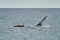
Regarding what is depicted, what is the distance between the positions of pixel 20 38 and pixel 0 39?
2989 mm

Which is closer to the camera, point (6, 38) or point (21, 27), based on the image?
point (6, 38)

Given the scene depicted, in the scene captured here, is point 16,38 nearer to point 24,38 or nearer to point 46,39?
point 24,38

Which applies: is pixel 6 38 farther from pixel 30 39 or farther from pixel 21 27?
pixel 21 27

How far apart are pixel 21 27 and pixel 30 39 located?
1617cm

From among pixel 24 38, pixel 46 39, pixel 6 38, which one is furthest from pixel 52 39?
pixel 6 38

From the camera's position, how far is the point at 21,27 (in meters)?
54.5

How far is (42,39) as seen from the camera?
38688 millimetres

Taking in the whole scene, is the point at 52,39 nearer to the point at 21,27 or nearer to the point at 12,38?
the point at 12,38

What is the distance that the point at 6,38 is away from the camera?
39594 millimetres

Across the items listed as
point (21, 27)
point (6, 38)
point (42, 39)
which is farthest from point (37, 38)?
point (21, 27)

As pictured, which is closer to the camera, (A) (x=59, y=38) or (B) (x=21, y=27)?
(A) (x=59, y=38)

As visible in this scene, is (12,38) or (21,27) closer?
(12,38)

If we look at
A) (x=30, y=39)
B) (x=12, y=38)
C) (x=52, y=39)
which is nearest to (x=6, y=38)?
(x=12, y=38)

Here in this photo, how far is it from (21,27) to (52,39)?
16716 millimetres
